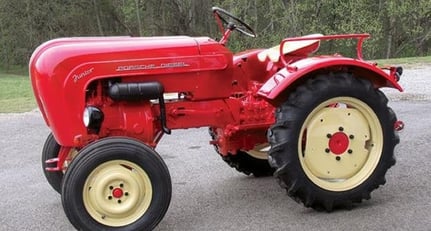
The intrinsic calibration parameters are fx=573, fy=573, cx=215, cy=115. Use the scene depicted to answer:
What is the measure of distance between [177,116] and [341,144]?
126cm

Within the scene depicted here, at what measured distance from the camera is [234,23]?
15.4 feet

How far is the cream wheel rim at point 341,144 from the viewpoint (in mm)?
4180

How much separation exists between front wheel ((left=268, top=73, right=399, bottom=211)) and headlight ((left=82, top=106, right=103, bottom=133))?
122 cm

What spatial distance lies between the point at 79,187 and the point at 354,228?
6.02 feet

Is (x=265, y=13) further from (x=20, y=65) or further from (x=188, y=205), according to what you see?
(x=188, y=205)

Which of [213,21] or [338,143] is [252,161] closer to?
[338,143]

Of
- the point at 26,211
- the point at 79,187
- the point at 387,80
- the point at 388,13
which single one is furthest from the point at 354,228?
the point at 388,13

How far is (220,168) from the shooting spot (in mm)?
5762

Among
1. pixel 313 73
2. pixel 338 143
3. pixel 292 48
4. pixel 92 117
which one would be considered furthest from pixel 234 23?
pixel 92 117

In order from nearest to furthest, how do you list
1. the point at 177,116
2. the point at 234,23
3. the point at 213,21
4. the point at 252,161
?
1. the point at 177,116
2. the point at 234,23
3. the point at 252,161
4. the point at 213,21

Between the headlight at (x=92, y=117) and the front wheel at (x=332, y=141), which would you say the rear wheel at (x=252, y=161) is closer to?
the front wheel at (x=332, y=141)

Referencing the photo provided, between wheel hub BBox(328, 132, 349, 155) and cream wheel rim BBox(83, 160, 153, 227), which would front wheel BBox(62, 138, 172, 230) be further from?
wheel hub BBox(328, 132, 349, 155)

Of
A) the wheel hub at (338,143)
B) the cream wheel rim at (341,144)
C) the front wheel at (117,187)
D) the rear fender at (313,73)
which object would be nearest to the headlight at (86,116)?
the front wheel at (117,187)

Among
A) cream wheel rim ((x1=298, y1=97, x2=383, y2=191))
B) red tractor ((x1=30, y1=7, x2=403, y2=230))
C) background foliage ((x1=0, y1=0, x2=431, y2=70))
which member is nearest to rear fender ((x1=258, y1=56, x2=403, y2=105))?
red tractor ((x1=30, y1=7, x2=403, y2=230))
